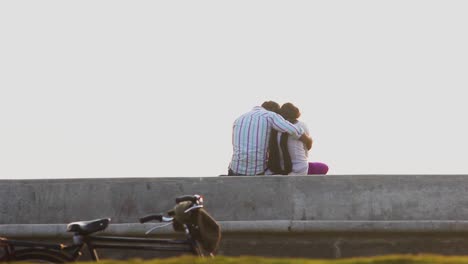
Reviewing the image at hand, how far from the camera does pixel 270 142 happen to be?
678 inches

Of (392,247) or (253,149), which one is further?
(253,149)

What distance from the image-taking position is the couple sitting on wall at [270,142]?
55.0ft

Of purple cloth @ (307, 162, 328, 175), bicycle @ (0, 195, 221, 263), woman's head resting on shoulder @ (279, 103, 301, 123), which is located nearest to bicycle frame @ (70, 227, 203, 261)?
bicycle @ (0, 195, 221, 263)

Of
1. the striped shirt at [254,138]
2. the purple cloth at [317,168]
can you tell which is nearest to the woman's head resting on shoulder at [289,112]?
the striped shirt at [254,138]

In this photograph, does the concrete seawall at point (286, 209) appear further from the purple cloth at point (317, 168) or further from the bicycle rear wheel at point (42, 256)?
the bicycle rear wheel at point (42, 256)

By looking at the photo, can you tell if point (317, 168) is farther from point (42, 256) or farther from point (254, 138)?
point (42, 256)

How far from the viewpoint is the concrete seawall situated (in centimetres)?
1466

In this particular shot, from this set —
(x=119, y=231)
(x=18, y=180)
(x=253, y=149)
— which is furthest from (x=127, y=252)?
(x=253, y=149)

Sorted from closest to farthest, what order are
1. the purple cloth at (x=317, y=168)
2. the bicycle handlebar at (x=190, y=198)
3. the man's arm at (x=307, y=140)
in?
the bicycle handlebar at (x=190, y=198) → the man's arm at (x=307, y=140) → the purple cloth at (x=317, y=168)

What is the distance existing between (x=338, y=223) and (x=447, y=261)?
651 cm

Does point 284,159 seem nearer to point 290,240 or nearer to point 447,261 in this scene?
point 290,240

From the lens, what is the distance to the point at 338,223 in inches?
578

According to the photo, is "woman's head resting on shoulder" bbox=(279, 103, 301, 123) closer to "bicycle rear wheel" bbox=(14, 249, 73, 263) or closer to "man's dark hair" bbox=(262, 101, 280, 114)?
"man's dark hair" bbox=(262, 101, 280, 114)

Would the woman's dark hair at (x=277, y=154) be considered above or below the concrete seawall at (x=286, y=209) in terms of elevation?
above
